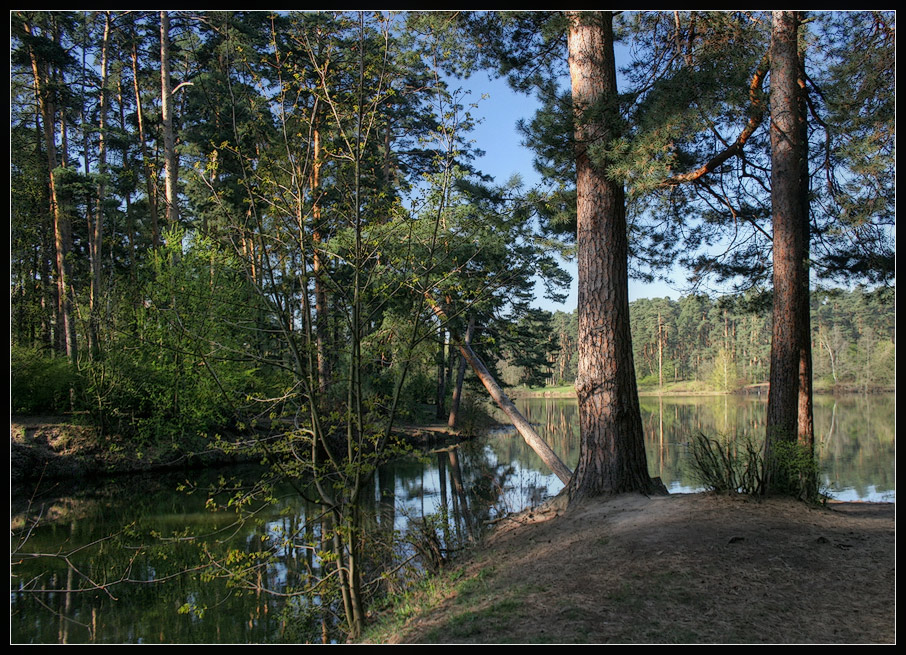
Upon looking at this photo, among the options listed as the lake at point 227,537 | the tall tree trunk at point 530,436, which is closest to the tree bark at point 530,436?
the tall tree trunk at point 530,436

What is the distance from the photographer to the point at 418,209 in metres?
3.61

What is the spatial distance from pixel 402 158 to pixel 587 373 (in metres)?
13.6

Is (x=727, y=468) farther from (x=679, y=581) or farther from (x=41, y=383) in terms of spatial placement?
(x=41, y=383)

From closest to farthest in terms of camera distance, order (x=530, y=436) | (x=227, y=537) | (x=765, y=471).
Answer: (x=765, y=471), (x=227, y=537), (x=530, y=436)

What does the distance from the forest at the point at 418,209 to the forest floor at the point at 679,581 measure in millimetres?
766

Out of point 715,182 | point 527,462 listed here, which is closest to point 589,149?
point 715,182

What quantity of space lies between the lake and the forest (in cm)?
80

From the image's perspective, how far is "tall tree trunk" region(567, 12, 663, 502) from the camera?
5172mm

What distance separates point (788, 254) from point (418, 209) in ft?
15.1

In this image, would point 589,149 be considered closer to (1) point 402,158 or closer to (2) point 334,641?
(2) point 334,641

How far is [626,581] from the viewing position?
3137mm

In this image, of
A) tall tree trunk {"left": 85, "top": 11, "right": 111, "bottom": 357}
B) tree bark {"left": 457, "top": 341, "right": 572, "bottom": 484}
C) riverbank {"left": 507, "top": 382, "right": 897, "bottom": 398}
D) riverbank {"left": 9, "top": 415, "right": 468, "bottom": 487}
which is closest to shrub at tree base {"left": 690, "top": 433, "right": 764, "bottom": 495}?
tree bark {"left": 457, "top": 341, "right": 572, "bottom": 484}

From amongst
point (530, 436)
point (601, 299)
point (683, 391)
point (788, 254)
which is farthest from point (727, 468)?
point (683, 391)

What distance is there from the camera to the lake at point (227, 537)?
408 centimetres
